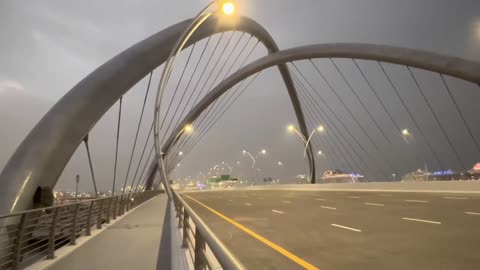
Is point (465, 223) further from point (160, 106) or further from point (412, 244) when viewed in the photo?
point (160, 106)

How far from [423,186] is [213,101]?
3298 cm

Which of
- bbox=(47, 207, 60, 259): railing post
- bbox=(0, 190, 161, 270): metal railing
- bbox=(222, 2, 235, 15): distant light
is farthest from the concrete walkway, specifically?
bbox=(222, 2, 235, 15): distant light

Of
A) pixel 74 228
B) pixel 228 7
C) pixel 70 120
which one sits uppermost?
pixel 228 7

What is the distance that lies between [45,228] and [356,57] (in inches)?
1441

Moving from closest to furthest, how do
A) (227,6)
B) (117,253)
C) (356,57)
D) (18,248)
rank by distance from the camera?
1. (18,248)
2. (117,253)
3. (227,6)
4. (356,57)

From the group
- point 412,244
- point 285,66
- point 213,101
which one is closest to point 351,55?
point 285,66

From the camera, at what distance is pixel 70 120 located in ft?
54.6

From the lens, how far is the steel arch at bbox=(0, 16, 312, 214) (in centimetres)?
→ 1392

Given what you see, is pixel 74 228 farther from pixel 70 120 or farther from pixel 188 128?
pixel 188 128

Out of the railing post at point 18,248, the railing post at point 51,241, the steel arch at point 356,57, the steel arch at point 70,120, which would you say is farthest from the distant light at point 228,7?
the steel arch at point 356,57

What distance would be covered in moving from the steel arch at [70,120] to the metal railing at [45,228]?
4.14 ft

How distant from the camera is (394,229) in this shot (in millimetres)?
11445

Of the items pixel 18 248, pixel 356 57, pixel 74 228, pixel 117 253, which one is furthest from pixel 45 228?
pixel 356 57

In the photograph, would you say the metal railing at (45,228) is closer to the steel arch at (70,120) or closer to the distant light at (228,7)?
the steel arch at (70,120)
